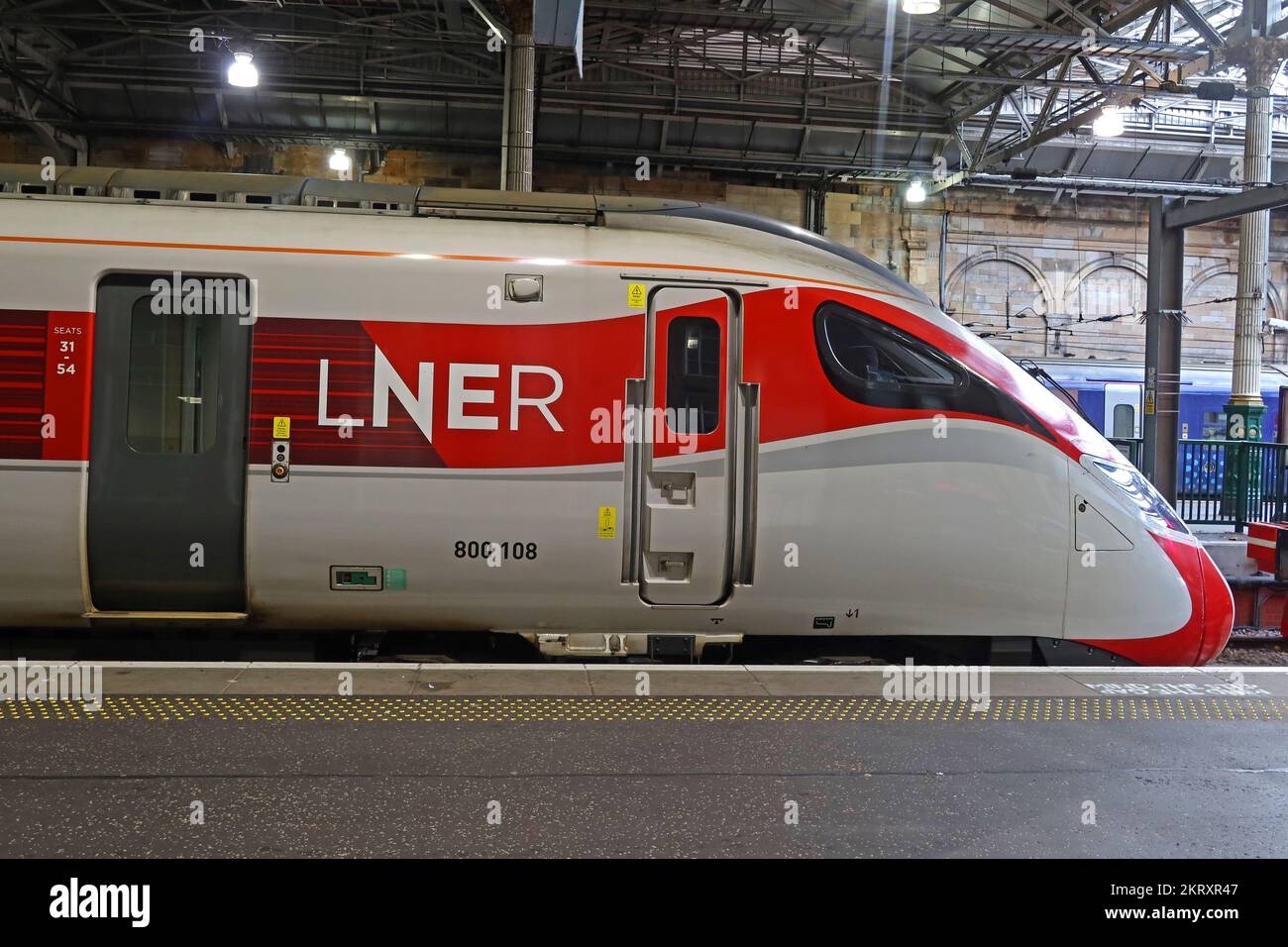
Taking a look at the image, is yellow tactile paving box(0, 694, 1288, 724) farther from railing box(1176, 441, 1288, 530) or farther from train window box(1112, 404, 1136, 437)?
train window box(1112, 404, 1136, 437)

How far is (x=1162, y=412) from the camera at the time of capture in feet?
38.2

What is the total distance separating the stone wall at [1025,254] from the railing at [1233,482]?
12.7 m

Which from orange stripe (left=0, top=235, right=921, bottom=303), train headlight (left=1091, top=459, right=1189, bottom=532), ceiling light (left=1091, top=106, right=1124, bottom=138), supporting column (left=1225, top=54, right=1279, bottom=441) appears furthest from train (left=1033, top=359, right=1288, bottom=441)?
orange stripe (left=0, top=235, right=921, bottom=303)

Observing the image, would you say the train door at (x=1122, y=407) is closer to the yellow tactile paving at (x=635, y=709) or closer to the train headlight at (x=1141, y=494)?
the train headlight at (x=1141, y=494)

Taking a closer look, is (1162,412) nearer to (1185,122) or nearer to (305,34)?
(305,34)

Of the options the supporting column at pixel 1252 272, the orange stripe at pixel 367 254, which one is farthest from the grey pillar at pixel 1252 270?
the orange stripe at pixel 367 254

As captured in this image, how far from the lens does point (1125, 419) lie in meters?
23.4

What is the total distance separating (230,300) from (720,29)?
14.6 meters

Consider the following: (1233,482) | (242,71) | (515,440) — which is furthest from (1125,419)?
(515,440)

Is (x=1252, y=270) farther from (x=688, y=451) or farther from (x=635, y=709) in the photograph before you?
(x=635, y=709)

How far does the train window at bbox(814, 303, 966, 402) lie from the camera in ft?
20.0

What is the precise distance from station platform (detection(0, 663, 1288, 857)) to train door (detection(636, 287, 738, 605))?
2.47ft

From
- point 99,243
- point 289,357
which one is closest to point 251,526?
point 289,357

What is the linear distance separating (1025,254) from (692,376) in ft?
77.4
